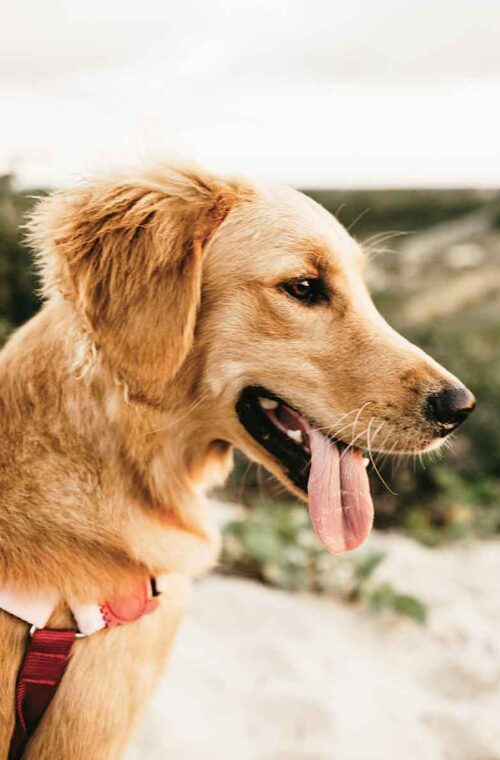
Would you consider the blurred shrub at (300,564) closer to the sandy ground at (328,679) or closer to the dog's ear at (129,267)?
the sandy ground at (328,679)

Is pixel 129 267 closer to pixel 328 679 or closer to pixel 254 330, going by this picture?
pixel 254 330

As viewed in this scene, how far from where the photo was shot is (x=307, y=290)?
2.46 m

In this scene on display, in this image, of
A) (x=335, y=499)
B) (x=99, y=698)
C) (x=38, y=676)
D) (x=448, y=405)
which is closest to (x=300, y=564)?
(x=335, y=499)

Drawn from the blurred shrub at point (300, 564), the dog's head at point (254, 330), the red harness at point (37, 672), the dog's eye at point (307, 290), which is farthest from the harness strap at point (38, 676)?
the blurred shrub at point (300, 564)

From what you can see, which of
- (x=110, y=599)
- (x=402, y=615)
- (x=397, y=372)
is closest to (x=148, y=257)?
(x=397, y=372)

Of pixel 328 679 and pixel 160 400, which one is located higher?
pixel 160 400

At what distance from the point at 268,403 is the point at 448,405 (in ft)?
1.84

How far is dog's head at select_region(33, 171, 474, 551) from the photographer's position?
230cm

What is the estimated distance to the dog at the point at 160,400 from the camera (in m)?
2.17

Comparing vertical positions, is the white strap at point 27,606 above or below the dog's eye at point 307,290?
below

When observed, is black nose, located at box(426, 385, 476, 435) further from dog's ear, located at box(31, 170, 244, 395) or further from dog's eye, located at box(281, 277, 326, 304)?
dog's ear, located at box(31, 170, 244, 395)

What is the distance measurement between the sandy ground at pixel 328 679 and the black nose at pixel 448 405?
1619mm

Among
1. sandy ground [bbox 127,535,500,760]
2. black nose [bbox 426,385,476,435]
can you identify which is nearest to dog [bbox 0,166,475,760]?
black nose [bbox 426,385,476,435]

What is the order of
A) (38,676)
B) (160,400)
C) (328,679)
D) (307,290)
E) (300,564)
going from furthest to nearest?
(300,564) < (328,679) < (307,290) < (160,400) < (38,676)
